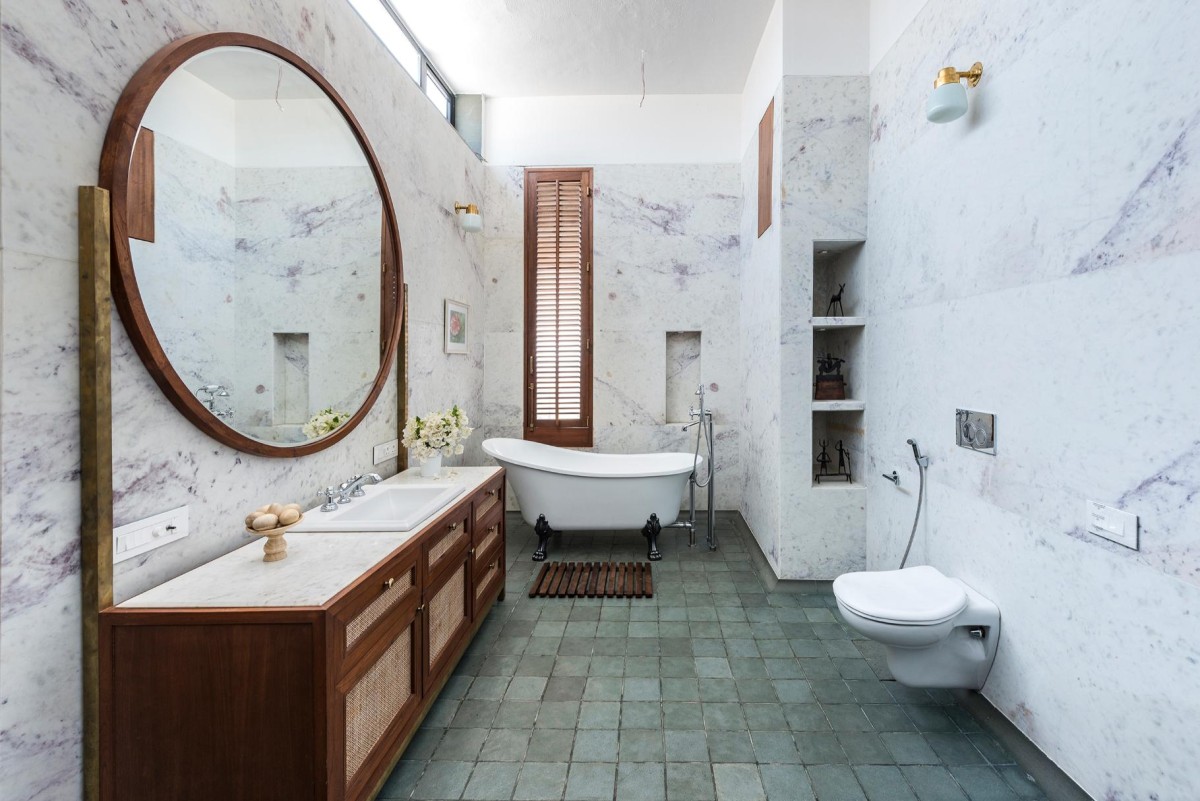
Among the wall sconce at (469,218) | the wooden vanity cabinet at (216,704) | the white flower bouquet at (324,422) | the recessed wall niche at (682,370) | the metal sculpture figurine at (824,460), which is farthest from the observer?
the recessed wall niche at (682,370)

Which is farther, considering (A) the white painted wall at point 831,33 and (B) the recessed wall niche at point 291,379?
(A) the white painted wall at point 831,33

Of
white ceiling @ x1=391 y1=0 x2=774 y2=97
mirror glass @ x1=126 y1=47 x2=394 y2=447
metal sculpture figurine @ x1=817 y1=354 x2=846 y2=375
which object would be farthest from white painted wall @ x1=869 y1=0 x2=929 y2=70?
mirror glass @ x1=126 y1=47 x2=394 y2=447

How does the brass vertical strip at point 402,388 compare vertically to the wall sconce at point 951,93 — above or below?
below

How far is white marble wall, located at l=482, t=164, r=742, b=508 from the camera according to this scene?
14.1 feet

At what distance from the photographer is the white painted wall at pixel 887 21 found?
244 cm

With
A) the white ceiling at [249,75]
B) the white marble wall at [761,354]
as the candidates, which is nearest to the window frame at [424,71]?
the white ceiling at [249,75]

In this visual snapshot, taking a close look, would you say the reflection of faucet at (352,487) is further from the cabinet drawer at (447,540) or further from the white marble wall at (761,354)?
the white marble wall at (761,354)

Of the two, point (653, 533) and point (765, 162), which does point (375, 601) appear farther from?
point (765, 162)

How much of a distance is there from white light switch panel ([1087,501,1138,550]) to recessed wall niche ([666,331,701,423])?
3026 millimetres

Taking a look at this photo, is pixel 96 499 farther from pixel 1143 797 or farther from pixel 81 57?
pixel 1143 797

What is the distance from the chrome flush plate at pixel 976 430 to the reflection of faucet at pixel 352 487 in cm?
244

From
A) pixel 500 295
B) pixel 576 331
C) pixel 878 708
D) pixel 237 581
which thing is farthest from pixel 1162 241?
pixel 500 295

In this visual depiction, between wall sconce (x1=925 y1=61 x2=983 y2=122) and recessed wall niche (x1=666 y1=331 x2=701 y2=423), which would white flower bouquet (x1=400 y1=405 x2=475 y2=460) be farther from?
wall sconce (x1=925 y1=61 x2=983 y2=122)

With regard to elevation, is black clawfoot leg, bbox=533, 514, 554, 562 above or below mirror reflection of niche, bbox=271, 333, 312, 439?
below
